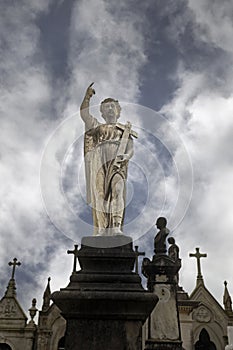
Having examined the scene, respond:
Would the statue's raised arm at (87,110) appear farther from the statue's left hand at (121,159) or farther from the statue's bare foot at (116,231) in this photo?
the statue's bare foot at (116,231)

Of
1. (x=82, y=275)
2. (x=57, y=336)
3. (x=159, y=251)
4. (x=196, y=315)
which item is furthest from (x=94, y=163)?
(x=196, y=315)

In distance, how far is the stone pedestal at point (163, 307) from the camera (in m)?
8.27

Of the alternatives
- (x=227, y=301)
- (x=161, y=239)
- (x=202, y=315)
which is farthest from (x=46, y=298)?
(x=161, y=239)

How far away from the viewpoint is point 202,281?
26.8 meters

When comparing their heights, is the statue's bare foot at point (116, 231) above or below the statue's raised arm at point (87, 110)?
below

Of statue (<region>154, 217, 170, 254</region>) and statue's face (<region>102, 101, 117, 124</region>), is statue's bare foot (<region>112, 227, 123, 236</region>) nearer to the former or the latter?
statue's face (<region>102, 101, 117, 124</region>)

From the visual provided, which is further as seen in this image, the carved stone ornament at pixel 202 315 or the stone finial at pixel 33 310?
the carved stone ornament at pixel 202 315

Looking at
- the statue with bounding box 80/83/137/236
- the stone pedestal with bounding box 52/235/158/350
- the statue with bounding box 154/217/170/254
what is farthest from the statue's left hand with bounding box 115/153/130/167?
the statue with bounding box 154/217/170/254

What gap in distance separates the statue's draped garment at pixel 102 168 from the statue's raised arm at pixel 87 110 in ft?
0.16

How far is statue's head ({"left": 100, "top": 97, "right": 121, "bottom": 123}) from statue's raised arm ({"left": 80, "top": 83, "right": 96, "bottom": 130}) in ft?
0.77

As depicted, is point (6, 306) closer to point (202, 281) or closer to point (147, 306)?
point (202, 281)

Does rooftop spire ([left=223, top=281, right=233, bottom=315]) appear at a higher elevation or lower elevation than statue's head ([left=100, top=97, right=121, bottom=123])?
higher

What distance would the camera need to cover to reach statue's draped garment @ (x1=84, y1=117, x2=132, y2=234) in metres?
6.28

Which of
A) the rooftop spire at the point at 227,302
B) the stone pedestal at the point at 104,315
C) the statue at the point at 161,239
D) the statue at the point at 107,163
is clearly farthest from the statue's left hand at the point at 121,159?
the rooftop spire at the point at 227,302
